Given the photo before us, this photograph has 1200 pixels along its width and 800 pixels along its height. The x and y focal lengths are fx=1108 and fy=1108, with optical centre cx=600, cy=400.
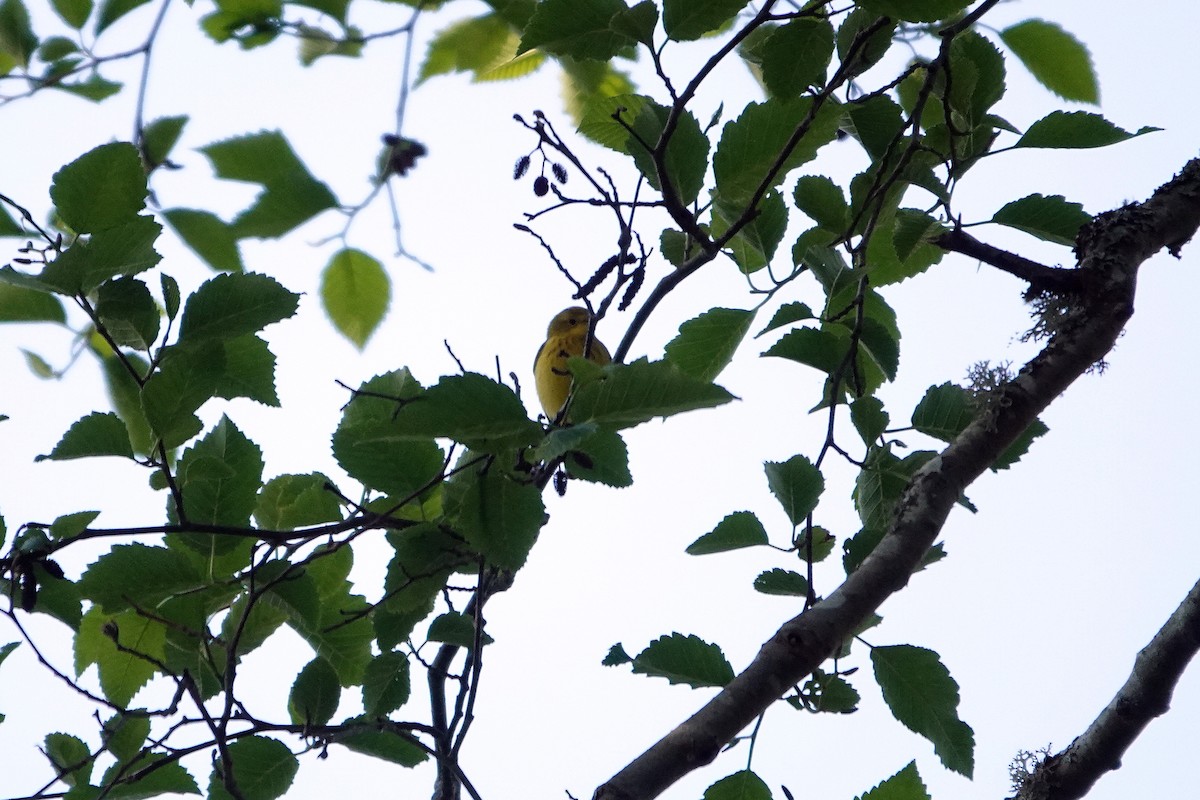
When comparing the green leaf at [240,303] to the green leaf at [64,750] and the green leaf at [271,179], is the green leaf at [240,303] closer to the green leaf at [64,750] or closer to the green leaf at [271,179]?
the green leaf at [271,179]

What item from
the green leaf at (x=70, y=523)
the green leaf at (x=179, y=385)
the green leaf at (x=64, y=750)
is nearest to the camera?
the green leaf at (x=179, y=385)

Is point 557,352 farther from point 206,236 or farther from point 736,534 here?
point 206,236

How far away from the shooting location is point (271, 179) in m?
1.55

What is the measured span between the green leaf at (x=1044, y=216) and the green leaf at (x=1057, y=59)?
26 centimetres

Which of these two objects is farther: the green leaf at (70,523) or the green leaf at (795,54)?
the green leaf at (70,523)

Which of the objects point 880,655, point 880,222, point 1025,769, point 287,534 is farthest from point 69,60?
point 1025,769

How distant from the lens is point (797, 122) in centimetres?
180

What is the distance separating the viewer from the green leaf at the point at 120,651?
195cm

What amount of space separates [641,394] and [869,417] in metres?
0.94

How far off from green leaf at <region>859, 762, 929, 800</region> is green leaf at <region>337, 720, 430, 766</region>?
2.63 ft

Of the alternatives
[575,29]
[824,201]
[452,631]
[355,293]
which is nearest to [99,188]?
[355,293]

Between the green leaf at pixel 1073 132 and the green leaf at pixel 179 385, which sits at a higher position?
the green leaf at pixel 179 385

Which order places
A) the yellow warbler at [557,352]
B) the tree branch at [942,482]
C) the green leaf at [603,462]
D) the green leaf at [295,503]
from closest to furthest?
the tree branch at [942,482], the green leaf at [603,462], the green leaf at [295,503], the yellow warbler at [557,352]

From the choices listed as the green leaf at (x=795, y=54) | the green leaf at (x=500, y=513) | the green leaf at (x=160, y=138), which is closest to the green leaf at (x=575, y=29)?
the green leaf at (x=795, y=54)
